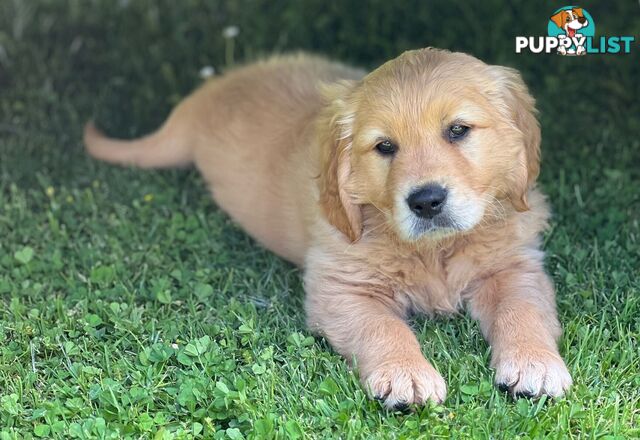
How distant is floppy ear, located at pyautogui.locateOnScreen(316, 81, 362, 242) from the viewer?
3.65 m

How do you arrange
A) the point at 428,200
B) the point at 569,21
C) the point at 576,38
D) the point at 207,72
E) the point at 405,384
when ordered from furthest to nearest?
the point at 207,72
the point at 576,38
the point at 569,21
the point at 428,200
the point at 405,384

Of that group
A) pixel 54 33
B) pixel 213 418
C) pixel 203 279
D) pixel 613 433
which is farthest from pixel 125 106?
pixel 613 433

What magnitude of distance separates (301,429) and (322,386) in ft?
0.86

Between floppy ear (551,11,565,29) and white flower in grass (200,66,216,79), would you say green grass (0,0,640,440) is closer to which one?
white flower in grass (200,66,216,79)

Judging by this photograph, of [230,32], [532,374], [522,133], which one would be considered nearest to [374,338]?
[532,374]

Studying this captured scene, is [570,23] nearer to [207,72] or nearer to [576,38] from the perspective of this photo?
[576,38]

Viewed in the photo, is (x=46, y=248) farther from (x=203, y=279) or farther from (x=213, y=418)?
(x=213, y=418)

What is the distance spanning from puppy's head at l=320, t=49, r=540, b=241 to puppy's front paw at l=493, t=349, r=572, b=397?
1.73 ft

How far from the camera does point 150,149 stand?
5.49 meters

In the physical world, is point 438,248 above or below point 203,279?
above

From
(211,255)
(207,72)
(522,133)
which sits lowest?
(211,255)

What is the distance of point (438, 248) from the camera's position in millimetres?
3764

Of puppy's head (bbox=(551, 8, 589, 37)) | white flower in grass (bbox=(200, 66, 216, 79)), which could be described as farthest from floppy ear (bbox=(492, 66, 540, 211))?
white flower in grass (bbox=(200, 66, 216, 79))

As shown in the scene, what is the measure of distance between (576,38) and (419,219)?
2.27 meters
